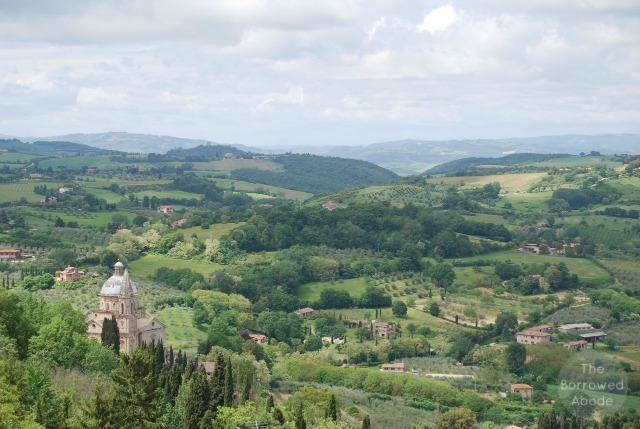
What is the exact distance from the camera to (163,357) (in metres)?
56.5

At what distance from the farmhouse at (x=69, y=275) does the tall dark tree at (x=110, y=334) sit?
26570 millimetres

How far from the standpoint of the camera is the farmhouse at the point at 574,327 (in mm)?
84125

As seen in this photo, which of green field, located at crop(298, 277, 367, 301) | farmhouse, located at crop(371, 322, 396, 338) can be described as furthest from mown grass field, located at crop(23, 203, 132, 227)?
farmhouse, located at crop(371, 322, 396, 338)

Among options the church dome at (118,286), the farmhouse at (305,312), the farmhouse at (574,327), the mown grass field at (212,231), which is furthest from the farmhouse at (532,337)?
the mown grass field at (212,231)

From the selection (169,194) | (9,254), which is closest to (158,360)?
(9,254)

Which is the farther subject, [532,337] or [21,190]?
[21,190]

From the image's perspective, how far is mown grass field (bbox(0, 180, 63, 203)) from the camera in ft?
477

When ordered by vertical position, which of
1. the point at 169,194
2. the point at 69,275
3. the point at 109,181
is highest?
the point at 109,181

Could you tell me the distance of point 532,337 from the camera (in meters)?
82.2

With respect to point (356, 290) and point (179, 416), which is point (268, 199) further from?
point (179, 416)

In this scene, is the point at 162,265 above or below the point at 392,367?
above

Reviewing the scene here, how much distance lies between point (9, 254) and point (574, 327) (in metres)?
54.9

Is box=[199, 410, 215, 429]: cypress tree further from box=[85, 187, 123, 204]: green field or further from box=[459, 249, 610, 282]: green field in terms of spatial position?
box=[85, 187, 123, 204]: green field

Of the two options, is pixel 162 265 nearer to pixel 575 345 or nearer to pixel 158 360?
pixel 575 345
